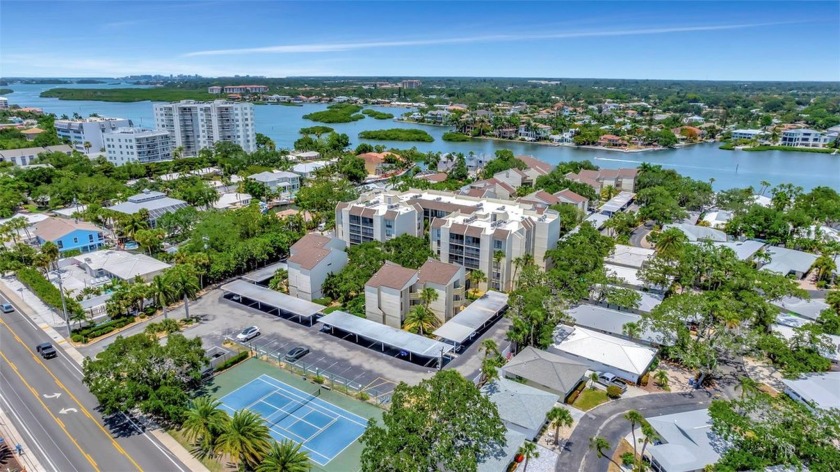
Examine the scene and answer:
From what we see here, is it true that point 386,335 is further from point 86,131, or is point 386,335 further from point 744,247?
point 86,131

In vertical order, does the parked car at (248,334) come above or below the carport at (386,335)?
below

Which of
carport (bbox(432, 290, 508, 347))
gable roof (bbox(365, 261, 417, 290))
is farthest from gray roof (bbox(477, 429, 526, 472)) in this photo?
gable roof (bbox(365, 261, 417, 290))

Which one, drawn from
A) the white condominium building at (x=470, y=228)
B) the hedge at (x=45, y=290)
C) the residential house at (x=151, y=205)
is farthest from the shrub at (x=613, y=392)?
the residential house at (x=151, y=205)

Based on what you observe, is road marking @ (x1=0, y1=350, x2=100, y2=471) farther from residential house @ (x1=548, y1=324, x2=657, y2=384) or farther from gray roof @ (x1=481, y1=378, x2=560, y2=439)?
residential house @ (x1=548, y1=324, x2=657, y2=384)

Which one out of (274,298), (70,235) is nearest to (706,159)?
(274,298)

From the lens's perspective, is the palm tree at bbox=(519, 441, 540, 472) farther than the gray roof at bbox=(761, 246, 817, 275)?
No

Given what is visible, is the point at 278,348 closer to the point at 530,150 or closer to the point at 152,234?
the point at 152,234

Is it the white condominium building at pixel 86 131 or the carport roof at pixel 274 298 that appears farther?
the white condominium building at pixel 86 131

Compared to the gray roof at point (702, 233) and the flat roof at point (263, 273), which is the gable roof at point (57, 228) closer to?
the flat roof at point (263, 273)
